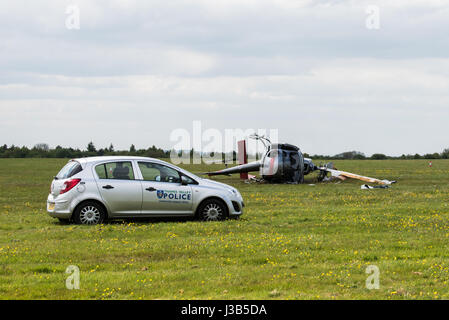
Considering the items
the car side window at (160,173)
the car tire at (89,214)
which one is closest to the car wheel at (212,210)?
the car side window at (160,173)

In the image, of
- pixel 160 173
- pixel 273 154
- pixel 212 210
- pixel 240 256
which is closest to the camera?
pixel 240 256

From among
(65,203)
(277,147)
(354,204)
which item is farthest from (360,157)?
(65,203)

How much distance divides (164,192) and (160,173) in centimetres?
52

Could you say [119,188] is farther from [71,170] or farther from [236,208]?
[236,208]

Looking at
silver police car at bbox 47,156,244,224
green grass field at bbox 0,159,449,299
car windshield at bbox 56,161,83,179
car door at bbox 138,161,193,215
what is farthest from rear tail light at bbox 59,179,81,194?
car door at bbox 138,161,193,215

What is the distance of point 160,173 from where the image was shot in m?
14.8

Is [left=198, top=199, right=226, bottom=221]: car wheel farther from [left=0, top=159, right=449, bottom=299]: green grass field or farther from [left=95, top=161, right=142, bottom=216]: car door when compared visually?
[left=95, top=161, right=142, bottom=216]: car door

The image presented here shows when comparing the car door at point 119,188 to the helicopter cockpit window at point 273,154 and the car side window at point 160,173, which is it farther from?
the helicopter cockpit window at point 273,154

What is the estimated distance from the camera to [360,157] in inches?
4727

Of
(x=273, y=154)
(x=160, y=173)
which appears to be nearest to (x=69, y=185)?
(x=160, y=173)

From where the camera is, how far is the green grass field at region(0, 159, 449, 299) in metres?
7.74

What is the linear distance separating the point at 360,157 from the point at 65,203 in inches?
4362

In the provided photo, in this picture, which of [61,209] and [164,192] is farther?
A: [164,192]
